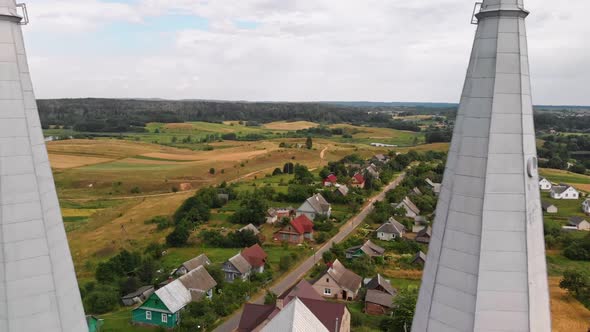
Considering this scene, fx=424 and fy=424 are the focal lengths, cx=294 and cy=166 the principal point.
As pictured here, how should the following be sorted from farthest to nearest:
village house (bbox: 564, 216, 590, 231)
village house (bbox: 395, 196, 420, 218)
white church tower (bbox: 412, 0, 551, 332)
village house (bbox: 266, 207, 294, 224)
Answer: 1. village house (bbox: 395, 196, 420, 218)
2. village house (bbox: 266, 207, 294, 224)
3. village house (bbox: 564, 216, 590, 231)
4. white church tower (bbox: 412, 0, 551, 332)

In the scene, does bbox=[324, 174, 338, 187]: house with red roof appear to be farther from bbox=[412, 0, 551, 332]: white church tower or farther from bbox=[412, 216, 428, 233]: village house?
bbox=[412, 0, 551, 332]: white church tower

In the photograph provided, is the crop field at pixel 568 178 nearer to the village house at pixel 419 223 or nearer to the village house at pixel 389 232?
the village house at pixel 419 223

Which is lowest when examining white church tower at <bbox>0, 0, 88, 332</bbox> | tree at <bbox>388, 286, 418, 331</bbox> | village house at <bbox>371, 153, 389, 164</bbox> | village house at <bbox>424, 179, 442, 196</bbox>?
village house at <bbox>371, 153, 389, 164</bbox>

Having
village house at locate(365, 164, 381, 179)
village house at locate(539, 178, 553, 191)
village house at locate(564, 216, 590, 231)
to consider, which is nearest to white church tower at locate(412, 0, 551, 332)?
village house at locate(564, 216, 590, 231)

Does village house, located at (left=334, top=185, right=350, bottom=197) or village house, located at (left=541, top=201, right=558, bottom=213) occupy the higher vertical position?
village house, located at (left=334, top=185, right=350, bottom=197)

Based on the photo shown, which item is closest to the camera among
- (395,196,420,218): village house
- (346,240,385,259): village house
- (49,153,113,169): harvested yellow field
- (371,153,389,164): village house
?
(346,240,385,259): village house

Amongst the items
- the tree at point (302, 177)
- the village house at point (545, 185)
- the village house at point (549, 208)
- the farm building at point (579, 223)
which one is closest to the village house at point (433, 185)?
the village house at point (549, 208)

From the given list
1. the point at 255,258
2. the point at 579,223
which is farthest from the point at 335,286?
the point at 579,223
